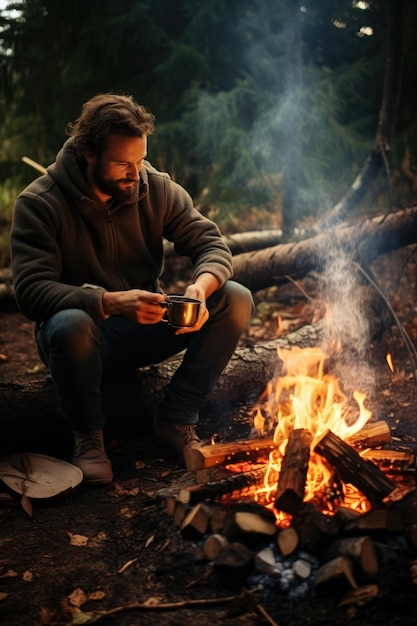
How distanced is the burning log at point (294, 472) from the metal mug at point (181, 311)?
2.57ft

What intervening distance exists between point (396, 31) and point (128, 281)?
3949 mm

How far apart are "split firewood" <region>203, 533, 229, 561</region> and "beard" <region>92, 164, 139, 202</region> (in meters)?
1.88

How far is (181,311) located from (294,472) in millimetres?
985

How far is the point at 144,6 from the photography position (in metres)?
7.51

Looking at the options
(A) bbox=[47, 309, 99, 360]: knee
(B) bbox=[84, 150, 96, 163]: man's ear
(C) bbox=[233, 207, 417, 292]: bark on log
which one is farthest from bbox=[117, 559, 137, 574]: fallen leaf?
(C) bbox=[233, 207, 417, 292]: bark on log

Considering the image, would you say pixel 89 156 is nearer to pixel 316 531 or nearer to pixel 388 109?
pixel 316 531

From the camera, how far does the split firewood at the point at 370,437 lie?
319 cm

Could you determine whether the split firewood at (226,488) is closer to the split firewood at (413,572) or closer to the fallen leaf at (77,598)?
the fallen leaf at (77,598)

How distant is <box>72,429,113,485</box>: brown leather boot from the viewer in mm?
3424

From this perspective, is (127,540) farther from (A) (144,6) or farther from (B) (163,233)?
(A) (144,6)

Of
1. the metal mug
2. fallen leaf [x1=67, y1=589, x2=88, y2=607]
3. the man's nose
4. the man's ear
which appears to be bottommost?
fallen leaf [x1=67, y1=589, x2=88, y2=607]

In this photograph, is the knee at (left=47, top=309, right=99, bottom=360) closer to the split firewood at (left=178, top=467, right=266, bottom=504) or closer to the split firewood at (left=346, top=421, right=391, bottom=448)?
the split firewood at (left=178, top=467, right=266, bottom=504)

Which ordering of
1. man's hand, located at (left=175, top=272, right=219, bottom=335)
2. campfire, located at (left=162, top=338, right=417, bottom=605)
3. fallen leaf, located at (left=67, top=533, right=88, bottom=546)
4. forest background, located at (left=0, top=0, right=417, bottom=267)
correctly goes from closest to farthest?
campfire, located at (left=162, top=338, right=417, bottom=605) → fallen leaf, located at (left=67, top=533, right=88, bottom=546) → man's hand, located at (left=175, top=272, right=219, bottom=335) → forest background, located at (left=0, top=0, right=417, bottom=267)

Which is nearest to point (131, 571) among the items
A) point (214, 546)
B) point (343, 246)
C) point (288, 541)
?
point (214, 546)
